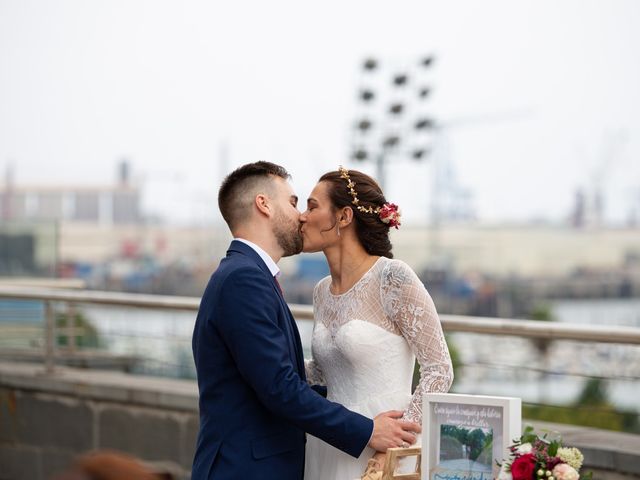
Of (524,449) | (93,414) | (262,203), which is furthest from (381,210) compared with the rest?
(93,414)

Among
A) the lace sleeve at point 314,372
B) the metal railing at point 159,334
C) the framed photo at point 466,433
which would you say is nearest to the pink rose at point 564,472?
the framed photo at point 466,433

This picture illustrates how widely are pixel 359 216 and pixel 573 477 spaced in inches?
46.7

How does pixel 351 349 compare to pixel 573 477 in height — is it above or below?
above

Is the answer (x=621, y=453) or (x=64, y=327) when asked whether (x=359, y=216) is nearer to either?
(x=621, y=453)

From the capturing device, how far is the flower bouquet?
2912mm

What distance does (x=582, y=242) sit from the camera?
332 ft

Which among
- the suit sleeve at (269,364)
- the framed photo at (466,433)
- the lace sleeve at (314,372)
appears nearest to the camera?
the framed photo at (466,433)

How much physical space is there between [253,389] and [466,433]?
25.7 inches

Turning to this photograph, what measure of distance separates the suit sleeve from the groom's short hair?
229mm

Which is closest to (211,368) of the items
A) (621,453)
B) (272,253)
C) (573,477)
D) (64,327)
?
(272,253)

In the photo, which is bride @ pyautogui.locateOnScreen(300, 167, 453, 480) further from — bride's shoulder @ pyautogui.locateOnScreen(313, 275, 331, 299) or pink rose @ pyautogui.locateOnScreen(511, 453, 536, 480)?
pink rose @ pyautogui.locateOnScreen(511, 453, 536, 480)

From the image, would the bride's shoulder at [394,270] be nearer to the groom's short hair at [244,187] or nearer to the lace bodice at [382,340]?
the lace bodice at [382,340]

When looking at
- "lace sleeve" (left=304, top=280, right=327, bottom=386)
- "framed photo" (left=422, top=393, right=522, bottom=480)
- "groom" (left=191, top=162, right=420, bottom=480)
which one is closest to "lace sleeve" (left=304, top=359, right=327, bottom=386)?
"lace sleeve" (left=304, top=280, right=327, bottom=386)

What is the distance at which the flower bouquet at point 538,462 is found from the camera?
2912mm
